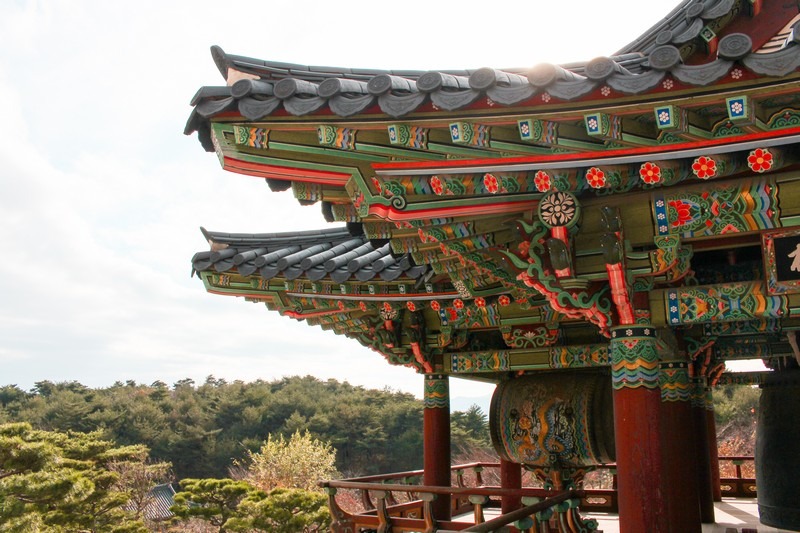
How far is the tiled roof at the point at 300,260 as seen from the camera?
650 centimetres

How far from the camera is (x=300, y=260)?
6734 millimetres

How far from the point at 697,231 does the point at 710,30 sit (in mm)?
1204

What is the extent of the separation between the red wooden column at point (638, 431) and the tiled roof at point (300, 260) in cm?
256

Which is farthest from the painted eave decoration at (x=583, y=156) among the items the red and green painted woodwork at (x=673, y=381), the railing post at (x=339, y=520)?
the railing post at (x=339, y=520)

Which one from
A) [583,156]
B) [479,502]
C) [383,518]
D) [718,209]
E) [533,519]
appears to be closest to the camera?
[583,156]

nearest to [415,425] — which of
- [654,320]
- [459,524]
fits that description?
[459,524]

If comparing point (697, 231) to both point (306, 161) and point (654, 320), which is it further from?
point (306, 161)

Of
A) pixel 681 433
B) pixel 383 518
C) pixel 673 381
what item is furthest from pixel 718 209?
pixel 383 518

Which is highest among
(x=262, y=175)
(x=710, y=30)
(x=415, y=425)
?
(x=710, y=30)

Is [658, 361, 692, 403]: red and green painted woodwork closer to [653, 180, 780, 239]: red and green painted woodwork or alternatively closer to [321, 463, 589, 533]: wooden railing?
[321, 463, 589, 533]: wooden railing

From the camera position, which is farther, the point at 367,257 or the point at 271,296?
the point at 271,296

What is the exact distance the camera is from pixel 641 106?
3459 millimetres

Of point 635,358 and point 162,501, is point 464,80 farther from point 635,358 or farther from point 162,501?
point 162,501

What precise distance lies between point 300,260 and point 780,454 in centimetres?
498
